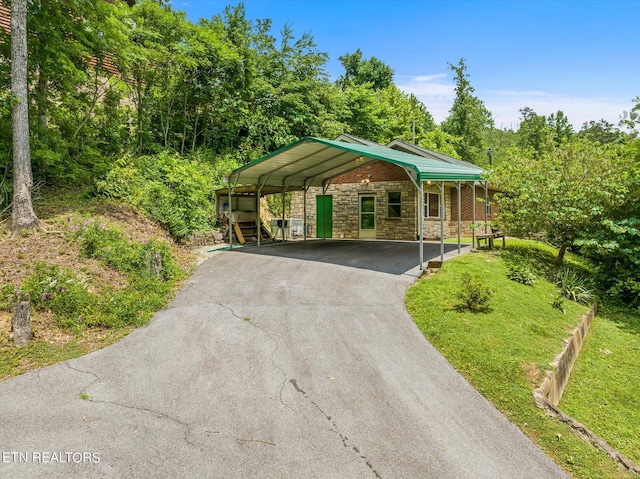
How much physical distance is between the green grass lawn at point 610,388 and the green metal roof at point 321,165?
15.9 ft

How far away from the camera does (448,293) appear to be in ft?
23.8

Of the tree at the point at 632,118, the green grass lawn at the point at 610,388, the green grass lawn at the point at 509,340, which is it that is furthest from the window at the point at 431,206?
the green grass lawn at the point at 610,388

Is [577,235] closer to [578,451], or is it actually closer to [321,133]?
A: [578,451]

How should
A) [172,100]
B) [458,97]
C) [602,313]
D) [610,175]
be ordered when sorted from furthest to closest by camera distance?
1. [458,97]
2. [172,100]
3. [610,175]
4. [602,313]

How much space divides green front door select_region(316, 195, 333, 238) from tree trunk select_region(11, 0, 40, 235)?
11666 millimetres

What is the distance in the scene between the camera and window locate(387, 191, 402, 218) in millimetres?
15938

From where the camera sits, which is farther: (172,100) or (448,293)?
(172,100)

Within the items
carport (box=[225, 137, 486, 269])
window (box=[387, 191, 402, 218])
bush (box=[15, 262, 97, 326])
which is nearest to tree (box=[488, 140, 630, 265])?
carport (box=[225, 137, 486, 269])

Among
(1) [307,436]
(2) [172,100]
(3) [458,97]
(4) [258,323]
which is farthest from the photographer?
(3) [458,97]

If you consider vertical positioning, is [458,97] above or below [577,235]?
above

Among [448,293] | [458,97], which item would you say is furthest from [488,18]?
[458,97]

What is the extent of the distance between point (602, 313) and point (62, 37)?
15578mm

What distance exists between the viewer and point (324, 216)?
17484mm

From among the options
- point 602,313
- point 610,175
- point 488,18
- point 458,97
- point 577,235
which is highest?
point 458,97
